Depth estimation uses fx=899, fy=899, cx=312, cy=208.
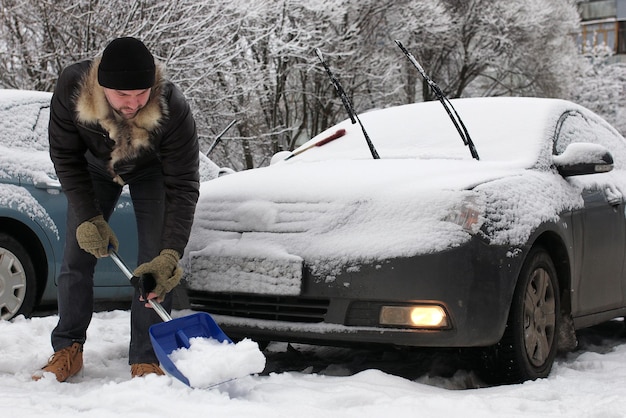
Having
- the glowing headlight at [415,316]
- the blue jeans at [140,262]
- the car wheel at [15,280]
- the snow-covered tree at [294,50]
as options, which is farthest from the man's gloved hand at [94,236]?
the snow-covered tree at [294,50]

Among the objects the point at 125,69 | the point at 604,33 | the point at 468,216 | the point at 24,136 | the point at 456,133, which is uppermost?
the point at 125,69

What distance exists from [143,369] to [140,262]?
47cm

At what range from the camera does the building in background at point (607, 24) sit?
48.4 metres

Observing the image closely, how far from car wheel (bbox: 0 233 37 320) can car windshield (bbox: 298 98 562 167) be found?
1.72 meters

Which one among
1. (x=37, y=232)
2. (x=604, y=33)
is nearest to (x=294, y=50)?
(x=37, y=232)

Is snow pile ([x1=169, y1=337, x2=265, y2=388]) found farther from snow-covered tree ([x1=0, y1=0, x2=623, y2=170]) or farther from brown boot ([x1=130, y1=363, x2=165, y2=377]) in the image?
snow-covered tree ([x1=0, y1=0, x2=623, y2=170])

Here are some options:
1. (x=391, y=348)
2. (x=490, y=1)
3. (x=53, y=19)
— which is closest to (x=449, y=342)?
(x=391, y=348)

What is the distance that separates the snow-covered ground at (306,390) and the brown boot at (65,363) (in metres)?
0.05

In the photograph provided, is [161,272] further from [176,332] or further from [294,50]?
[294,50]

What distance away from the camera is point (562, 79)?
33.9 meters

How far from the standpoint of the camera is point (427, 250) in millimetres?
3570

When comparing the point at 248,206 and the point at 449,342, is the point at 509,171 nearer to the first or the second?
the point at 449,342

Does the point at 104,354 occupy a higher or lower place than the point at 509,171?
lower

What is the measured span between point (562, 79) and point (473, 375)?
3168cm
